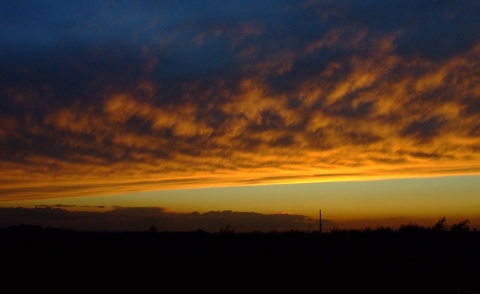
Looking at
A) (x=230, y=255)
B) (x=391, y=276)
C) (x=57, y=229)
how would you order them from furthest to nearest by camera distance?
(x=57, y=229) < (x=230, y=255) < (x=391, y=276)

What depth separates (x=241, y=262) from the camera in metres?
18.7

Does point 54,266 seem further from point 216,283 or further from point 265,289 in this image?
point 265,289

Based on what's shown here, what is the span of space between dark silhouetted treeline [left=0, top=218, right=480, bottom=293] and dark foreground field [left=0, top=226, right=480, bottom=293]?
0.03 m

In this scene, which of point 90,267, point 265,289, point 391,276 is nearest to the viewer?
point 265,289

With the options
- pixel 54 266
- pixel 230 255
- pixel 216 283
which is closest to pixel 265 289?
pixel 216 283

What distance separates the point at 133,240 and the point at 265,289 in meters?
9.43

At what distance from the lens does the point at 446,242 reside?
75.7ft

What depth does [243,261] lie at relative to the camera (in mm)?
18844

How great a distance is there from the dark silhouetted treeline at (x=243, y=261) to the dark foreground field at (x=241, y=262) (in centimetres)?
3

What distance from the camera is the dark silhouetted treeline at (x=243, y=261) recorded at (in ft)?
51.4

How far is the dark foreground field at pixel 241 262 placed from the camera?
1561cm

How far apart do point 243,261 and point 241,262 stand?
0.60 feet

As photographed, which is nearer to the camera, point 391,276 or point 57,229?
point 391,276

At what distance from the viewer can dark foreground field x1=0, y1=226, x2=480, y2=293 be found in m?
15.6
